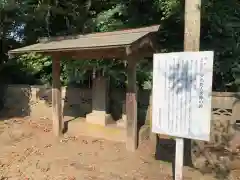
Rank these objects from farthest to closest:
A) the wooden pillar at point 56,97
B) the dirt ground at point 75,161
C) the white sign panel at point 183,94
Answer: the wooden pillar at point 56,97
the dirt ground at point 75,161
the white sign panel at point 183,94

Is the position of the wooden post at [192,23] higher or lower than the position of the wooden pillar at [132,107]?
higher

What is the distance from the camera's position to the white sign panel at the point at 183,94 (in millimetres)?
3963

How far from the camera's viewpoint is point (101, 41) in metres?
6.86

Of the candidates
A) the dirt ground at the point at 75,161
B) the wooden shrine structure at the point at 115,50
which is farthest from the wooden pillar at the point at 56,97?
the dirt ground at the point at 75,161

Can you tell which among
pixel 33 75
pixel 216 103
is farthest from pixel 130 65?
pixel 33 75

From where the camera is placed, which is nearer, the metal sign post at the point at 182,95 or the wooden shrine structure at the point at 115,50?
the metal sign post at the point at 182,95

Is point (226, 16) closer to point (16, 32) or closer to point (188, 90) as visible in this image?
point (188, 90)

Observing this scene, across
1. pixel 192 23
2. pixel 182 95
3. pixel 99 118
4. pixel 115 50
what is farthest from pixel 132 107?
pixel 182 95

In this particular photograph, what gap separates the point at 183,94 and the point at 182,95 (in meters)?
0.02

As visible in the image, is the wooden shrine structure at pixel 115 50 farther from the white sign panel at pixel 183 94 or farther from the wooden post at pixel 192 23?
the white sign panel at pixel 183 94

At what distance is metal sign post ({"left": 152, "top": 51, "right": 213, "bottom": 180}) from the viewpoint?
3.96 m

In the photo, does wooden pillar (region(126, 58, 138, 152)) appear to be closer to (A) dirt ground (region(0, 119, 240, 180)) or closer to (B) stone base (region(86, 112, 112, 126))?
(A) dirt ground (region(0, 119, 240, 180))

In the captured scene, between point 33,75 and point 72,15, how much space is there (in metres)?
3.20

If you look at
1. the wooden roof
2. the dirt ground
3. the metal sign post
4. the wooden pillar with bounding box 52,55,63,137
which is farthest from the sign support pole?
the wooden pillar with bounding box 52,55,63,137
